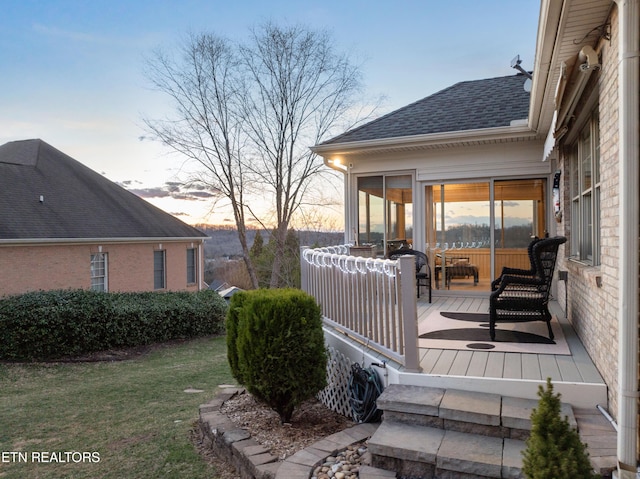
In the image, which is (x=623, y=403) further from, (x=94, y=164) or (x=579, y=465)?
(x=94, y=164)

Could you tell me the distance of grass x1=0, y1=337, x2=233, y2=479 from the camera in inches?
176

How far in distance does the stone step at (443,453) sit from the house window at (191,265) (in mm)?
19087

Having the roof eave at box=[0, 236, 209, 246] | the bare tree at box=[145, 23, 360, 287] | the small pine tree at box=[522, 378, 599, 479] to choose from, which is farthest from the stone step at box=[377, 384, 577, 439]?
the bare tree at box=[145, 23, 360, 287]

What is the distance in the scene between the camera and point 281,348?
4.23m

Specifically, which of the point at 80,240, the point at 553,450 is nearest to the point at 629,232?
the point at 553,450

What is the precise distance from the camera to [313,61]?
66.9ft

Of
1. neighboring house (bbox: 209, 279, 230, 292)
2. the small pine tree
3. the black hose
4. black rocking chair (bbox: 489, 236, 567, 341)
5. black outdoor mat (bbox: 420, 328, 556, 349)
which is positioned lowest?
neighboring house (bbox: 209, 279, 230, 292)

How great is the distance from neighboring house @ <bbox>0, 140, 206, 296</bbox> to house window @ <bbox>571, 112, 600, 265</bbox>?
46.8ft

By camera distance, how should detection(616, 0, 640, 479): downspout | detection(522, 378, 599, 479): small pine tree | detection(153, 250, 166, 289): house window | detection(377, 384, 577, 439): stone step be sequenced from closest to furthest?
detection(522, 378, 599, 479): small pine tree
detection(616, 0, 640, 479): downspout
detection(377, 384, 577, 439): stone step
detection(153, 250, 166, 289): house window

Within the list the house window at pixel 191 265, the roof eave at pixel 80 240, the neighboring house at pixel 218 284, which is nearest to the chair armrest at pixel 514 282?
the roof eave at pixel 80 240

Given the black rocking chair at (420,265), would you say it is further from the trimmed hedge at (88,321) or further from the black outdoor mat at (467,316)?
the trimmed hedge at (88,321)

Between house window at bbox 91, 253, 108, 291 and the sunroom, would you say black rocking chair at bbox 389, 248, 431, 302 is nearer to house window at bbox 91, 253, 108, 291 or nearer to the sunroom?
the sunroom

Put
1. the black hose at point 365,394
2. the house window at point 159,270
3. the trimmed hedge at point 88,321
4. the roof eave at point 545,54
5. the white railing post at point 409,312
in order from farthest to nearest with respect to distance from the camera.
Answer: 1. the house window at point 159,270
2. the trimmed hedge at point 88,321
3. the black hose at point 365,394
4. the white railing post at point 409,312
5. the roof eave at point 545,54

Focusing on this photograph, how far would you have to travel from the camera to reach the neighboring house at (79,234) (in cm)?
1494
